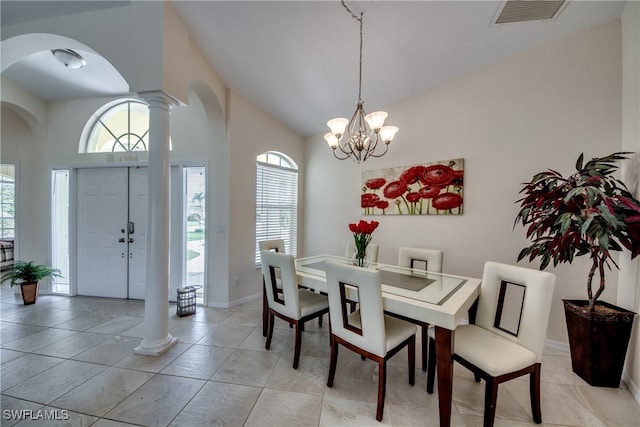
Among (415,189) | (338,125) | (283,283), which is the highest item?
(338,125)

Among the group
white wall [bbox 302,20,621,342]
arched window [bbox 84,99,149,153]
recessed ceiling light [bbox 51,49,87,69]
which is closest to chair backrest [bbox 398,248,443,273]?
white wall [bbox 302,20,621,342]

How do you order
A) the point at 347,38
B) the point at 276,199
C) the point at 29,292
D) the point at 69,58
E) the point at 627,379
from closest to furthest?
the point at 627,379, the point at 347,38, the point at 69,58, the point at 29,292, the point at 276,199

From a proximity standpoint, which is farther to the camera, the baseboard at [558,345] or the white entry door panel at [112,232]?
the white entry door panel at [112,232]

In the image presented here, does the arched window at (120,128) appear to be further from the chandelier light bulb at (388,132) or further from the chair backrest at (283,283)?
the chandelier light bulb at (388,132)

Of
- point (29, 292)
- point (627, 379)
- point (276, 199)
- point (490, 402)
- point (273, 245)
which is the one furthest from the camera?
point (276, 199)

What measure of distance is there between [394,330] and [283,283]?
1015 mm

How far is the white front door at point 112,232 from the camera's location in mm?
3664

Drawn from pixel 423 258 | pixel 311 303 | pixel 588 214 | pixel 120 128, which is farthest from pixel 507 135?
pixel 120 128

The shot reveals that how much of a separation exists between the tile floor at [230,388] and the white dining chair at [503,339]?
0.96 feet

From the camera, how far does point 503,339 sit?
170cm

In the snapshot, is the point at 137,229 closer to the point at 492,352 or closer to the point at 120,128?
the point at 120,128

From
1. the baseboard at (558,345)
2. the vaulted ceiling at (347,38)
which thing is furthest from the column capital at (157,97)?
the baseboard at (558,345)

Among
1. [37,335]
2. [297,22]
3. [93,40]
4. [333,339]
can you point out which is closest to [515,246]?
[333,339]

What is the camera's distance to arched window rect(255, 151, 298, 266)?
12.7ft
